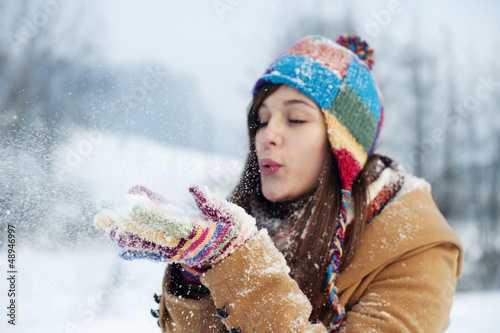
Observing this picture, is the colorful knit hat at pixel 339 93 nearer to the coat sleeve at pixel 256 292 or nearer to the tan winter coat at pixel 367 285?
the tan winter coat at pixel 367 285

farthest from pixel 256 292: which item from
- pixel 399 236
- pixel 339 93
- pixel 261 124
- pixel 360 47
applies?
pixel 360 47

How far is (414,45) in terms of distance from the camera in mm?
11258

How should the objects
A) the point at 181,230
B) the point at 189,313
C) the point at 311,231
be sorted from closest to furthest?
the point at 181,230, the point at 189,313, the point at 311,231

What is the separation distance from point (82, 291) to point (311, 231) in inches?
36.4

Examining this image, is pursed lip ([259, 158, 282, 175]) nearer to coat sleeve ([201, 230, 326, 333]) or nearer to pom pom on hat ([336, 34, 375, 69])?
coat sleeve ([201, 230, 326, 333])

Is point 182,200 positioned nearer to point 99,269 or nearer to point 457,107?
point 99,269

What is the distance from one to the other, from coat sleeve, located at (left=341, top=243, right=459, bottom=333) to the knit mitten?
45 cm

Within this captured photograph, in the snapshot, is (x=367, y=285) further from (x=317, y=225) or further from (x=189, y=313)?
(x=189, y=313)

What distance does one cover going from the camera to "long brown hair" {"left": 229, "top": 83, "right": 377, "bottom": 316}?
129 cm

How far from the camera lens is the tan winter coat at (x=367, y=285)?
0.98 m

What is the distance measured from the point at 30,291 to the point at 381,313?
1.03 metres

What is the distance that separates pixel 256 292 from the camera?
99cm

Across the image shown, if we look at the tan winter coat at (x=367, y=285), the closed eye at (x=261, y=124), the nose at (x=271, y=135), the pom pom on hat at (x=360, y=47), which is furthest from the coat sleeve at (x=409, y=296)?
the pom pom on hat at (x=360, y=47)

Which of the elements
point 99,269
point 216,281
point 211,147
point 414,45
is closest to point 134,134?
point 211,147
